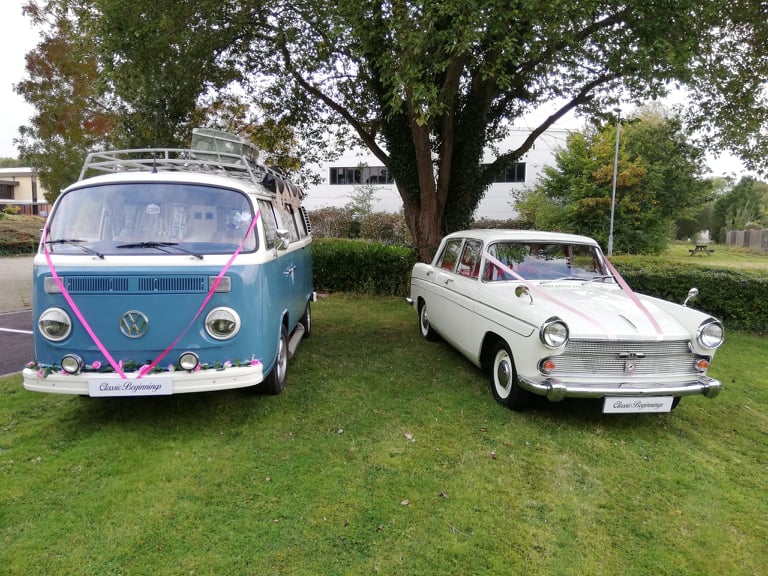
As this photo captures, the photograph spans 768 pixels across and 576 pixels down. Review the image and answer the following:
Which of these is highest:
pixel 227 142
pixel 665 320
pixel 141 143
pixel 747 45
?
pixel 747 45

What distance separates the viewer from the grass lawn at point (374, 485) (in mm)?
2818

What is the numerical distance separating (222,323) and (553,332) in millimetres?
2830

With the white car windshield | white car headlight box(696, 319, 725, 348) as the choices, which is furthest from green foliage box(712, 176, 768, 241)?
white car headlight box(696, 319, 725, 348)

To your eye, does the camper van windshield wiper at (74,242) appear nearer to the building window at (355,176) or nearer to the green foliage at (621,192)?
the green foliage at (621,192)

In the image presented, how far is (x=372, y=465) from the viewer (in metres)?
3.81

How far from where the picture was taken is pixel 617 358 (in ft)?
14.0

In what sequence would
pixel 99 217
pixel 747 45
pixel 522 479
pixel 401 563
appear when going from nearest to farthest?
pixel 401 563
pixel 522 479
pixel 99 217
pixel 747 45

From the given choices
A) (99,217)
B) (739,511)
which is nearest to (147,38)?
(99,217)

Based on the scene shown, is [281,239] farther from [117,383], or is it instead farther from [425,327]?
[425,327]

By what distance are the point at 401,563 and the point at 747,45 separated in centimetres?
1083

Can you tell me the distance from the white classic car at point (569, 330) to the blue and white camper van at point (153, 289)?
2325mm

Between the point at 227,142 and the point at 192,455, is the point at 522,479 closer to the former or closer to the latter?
the point at 192,455

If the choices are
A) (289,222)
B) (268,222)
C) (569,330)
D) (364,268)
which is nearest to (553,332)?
(569,330)

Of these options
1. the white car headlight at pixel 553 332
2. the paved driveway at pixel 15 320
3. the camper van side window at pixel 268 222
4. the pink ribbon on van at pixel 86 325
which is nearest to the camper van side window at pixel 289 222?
the camper van side window at pixel 268 222
